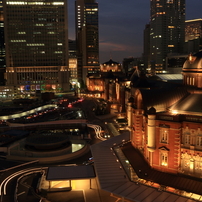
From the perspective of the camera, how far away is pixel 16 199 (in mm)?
35938

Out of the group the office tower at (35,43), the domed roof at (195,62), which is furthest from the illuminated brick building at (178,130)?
the office tower at (35,43)

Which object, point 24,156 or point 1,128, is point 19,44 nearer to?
point 1,128

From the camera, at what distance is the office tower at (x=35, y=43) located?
151m

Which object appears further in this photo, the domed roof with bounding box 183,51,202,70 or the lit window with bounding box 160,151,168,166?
the domed roof with bounding box 183,51,202,70

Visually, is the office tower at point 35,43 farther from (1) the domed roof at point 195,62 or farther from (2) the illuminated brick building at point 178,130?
(2) the illuminated brick building at point 178,130

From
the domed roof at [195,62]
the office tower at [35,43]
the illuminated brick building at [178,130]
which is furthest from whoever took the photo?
the office tower at [35,43]

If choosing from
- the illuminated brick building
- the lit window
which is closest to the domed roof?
the illuminated brick building

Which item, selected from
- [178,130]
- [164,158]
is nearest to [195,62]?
[178,130]

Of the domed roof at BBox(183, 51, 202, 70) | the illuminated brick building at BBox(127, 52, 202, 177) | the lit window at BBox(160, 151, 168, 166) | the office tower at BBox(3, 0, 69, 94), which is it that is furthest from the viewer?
the office tower at BBox(3, 0, 69, 94)

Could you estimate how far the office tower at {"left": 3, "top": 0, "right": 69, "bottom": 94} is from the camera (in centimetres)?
15088

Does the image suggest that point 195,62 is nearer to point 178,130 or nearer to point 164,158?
point 178,130

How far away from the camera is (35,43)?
504 feet

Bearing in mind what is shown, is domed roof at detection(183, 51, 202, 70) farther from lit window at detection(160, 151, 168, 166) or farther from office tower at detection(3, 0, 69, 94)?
office tower at detection(3, 0, 69, 94)

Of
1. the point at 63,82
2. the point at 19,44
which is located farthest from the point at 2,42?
the point at 63,82
